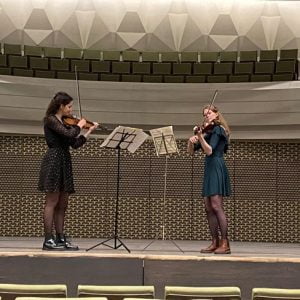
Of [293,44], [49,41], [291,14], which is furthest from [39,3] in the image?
[293,44]

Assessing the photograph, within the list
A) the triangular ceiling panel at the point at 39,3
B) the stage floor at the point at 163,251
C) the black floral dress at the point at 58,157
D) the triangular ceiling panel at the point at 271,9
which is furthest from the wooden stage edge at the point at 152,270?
the triangular ceiling panel at the point at 39,3

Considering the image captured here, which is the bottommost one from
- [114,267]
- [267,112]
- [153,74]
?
[114,267]

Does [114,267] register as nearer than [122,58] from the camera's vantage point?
Yes

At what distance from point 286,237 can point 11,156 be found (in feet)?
16.6

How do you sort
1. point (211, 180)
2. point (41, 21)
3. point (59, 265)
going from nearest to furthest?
point (59, 265), point (211, 180), point (41, 21)

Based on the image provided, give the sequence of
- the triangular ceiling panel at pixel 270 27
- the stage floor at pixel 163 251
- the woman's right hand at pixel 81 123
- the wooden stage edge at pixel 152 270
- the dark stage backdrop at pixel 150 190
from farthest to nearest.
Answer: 1. the dark stage backdrop at pixel 150 190
2. the triangular ceiling panel at pixel 270 27
3. the woman's right hand at pixel 81 123
4. the stage floor at pixel 163 251
5. the wooden stage edge at pixel 152 270

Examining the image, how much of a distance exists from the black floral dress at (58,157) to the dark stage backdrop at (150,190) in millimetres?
4326

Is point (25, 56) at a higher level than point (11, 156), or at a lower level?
higher

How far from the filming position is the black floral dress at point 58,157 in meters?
5.02

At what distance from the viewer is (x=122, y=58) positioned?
9648mm

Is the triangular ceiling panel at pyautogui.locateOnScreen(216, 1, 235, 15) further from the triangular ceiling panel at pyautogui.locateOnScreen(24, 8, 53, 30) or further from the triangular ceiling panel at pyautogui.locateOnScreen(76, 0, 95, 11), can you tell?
the triangular ceiling panel at pyautogui.locateOnScreen(24, 8, 53, 30)

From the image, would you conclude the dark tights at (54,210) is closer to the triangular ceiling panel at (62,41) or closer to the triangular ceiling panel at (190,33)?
the triangular ceiling panel at (62,41)

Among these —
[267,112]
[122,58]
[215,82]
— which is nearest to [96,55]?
[122,58]

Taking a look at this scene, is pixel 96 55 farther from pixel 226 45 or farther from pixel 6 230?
pixel 6 230
